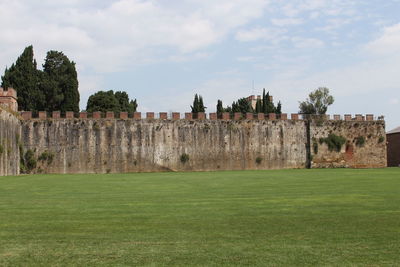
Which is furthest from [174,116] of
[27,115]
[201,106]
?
[201,106]

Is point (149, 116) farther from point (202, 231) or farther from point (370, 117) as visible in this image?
point (202, 231)

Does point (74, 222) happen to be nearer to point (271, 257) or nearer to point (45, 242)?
point (45, 242)

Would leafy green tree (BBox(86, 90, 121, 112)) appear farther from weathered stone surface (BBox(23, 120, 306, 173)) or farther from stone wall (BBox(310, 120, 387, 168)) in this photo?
stone wall (BBox(310, 120, 387, 168))

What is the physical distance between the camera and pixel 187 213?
11.1 meters

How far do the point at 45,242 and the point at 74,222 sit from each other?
2.07 meters

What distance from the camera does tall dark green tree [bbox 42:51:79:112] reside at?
56094 mm

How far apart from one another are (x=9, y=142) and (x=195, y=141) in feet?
52.0

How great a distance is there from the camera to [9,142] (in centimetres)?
3641

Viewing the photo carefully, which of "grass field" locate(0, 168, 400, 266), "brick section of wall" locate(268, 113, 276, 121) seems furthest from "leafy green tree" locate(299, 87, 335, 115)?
"grass field" locate(0, 168, 400, 266)

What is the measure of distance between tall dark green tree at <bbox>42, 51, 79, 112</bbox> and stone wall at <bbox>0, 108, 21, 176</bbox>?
51.9 ft

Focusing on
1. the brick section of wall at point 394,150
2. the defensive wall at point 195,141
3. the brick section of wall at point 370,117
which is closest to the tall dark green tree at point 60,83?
the defensive wall at point 195,141

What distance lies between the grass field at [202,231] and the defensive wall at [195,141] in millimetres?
28423

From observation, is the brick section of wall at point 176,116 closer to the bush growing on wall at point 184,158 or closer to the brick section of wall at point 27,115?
the bush growing on wall at point 184,158

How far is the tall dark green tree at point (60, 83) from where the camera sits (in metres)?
56.1
